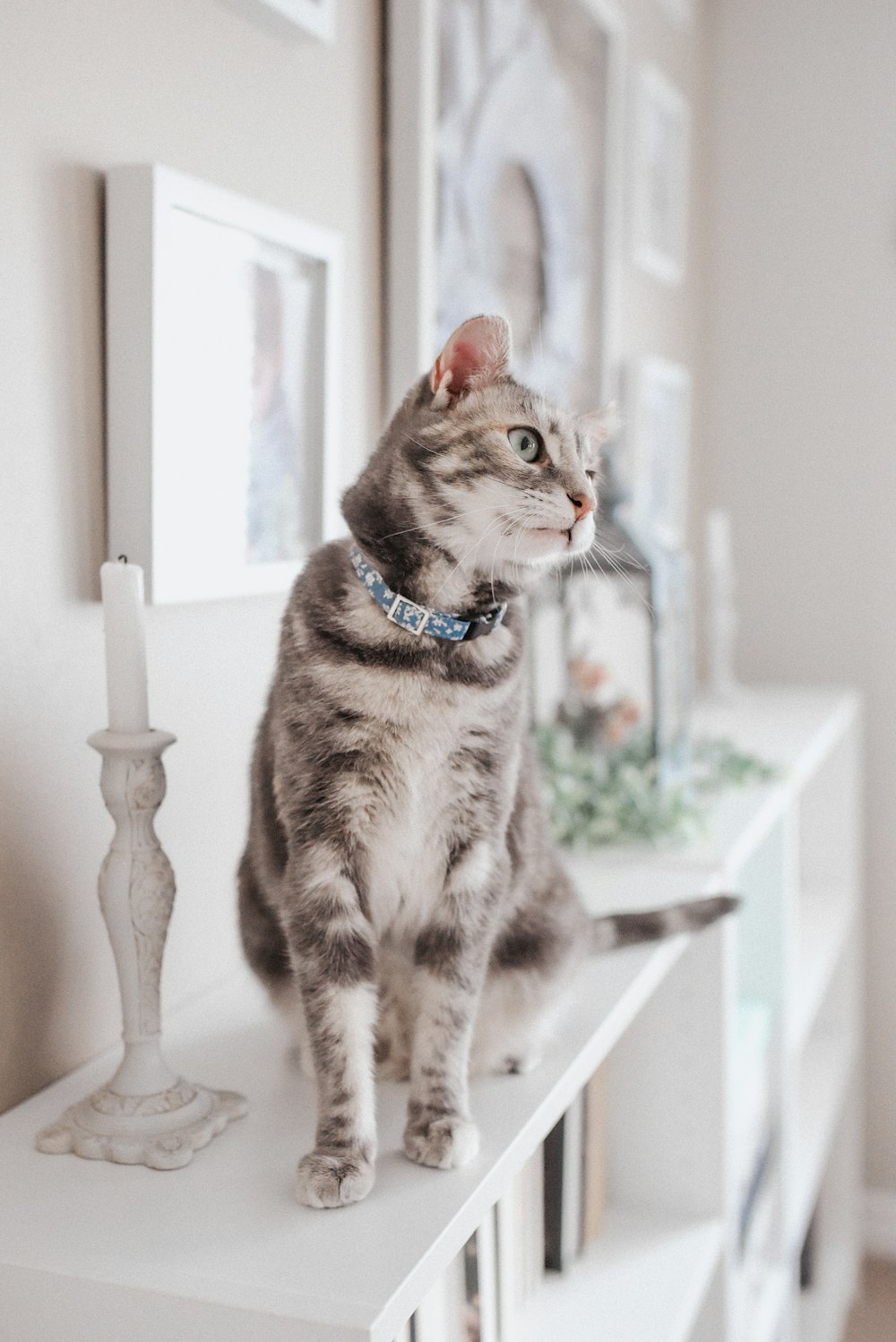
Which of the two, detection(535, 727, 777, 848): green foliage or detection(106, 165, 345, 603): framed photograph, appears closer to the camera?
detection(106, 165, 345, 603): framed photograph

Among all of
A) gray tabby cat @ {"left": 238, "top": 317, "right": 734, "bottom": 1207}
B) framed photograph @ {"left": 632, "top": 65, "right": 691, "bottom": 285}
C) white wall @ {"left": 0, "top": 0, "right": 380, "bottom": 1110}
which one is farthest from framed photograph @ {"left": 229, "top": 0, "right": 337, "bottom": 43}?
framed photograph @ {"left": 632, "top": 65, "right": 691, "bottom": 285}

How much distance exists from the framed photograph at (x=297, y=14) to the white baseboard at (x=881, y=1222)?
230 centimetres

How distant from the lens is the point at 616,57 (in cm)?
179

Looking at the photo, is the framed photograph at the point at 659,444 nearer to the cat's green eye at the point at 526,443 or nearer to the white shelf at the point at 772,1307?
the white shelf at the point at 772,1307

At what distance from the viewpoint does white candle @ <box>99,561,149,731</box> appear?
2.35ft

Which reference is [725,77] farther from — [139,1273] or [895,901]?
[139,1273]

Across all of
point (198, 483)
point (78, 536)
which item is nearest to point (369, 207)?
point (198, 483)

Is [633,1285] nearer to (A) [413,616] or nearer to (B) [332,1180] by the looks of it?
(B) [332,1180]

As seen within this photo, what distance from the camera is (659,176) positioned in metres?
2.06

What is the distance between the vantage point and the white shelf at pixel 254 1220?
590mm

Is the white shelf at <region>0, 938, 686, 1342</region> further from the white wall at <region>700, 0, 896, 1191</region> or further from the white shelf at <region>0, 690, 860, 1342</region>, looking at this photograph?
the white wall at <region>700, 0, 896, 1191</region>

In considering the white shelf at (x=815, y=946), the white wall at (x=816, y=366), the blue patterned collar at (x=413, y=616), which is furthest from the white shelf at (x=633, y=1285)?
the white wall at (x=816, y=366)

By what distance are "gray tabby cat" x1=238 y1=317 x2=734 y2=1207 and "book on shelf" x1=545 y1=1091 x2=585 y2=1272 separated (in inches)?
14.2

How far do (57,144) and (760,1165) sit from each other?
4.47 ft
